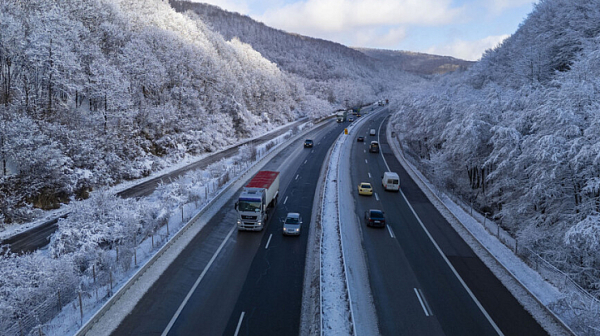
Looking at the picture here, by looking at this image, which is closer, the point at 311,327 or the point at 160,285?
the point at 311,327

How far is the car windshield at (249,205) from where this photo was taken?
74.1 feet

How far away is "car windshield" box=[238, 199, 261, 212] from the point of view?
2258 centimetres

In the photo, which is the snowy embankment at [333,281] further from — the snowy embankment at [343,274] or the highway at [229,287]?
the highway at [229,287]

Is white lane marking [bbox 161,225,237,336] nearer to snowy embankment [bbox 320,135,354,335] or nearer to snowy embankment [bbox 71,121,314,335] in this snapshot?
snowy embankment [bbox 71,121,314,335]

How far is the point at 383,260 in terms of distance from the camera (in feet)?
62.5

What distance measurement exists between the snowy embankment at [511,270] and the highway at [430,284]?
39cm

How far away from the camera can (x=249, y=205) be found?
2266cm

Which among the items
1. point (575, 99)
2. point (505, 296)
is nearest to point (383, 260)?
point (505, 296)

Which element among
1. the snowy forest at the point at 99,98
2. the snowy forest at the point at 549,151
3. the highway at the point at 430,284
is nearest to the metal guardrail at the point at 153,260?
the highway at the point at 430,284

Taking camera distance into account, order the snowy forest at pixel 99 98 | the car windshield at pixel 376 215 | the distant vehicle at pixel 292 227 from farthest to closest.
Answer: the snowy forest at pixel 99 98
the car windshield at pixel 376 215
the distant vehicle at pixel 292 227

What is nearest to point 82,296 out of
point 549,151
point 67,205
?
point 67,205

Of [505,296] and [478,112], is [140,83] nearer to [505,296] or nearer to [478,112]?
[478,112]

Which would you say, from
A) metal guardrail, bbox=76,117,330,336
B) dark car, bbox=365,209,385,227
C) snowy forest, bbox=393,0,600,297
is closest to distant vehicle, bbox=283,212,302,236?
dark car, bbox=365,209,385,227

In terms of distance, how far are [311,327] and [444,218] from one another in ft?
55.3
